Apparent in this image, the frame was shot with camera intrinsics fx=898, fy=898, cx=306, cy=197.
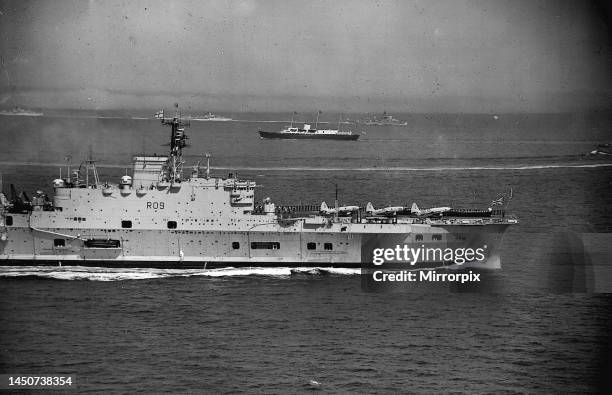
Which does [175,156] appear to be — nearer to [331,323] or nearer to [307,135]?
[331,323]

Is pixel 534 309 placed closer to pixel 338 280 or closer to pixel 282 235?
pixel 338 280

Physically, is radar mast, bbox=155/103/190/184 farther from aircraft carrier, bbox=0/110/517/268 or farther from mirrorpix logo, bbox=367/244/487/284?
mirrorpix logo, bbox=367/244/487/284

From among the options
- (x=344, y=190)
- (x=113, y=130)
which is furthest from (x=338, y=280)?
(x=113, y=130)

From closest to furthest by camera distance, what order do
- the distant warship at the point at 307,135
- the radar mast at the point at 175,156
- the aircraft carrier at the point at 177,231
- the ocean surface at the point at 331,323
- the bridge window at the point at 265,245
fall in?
the ocean surface at the point at 331,323 < the aircraft carrier at the point at 177,231 < the bridge window at the point at 265,245 < the radar mast at the point at 175,156 < the distant warship at the point at 307,135

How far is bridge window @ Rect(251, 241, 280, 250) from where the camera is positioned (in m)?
42.1

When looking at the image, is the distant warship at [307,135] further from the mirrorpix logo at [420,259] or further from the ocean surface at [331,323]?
the mirrorpix logo at [420,259]

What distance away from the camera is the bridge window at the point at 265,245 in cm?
4208

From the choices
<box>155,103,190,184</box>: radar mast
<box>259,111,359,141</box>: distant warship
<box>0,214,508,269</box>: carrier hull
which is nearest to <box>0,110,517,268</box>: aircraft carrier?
<box>0,214,508,269</box>: carrier hull

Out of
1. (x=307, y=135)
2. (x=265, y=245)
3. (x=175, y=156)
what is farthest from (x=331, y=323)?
(x=307, y=135)

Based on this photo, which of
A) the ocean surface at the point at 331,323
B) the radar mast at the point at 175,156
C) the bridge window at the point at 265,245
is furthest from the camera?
the radar mast at the point at 175,156

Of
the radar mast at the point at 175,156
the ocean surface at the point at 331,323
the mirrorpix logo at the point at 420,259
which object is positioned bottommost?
the ocean surface at the point at 331,323

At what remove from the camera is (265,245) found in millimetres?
42125

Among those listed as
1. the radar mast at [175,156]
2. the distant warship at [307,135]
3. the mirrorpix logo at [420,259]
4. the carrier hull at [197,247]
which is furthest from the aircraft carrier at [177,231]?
the distant warship at [307,135]

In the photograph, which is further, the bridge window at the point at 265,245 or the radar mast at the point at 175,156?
the radar mast at the point at 175,156
